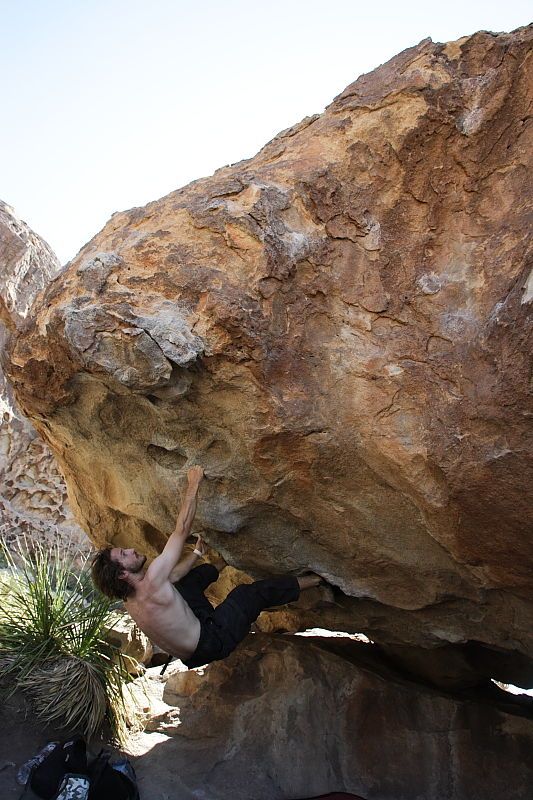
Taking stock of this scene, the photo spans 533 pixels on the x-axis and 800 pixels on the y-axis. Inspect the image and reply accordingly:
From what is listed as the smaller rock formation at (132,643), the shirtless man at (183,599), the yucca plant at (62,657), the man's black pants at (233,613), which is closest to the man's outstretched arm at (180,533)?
the shirtless man at (183,599)

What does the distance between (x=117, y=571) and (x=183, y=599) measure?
36cm

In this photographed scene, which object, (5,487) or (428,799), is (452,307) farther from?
(5,487)

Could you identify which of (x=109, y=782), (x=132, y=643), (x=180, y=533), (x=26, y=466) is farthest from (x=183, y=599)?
(x=26, y=466)

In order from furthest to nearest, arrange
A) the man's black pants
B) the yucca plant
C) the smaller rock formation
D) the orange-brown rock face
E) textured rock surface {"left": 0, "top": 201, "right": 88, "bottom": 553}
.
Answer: textured rock surface {"left": 0, "top": 201, "right": 88, "bottom": 553} → the smaller rock formation → the yucca plant → the man's black pants → the orange-brown rock face

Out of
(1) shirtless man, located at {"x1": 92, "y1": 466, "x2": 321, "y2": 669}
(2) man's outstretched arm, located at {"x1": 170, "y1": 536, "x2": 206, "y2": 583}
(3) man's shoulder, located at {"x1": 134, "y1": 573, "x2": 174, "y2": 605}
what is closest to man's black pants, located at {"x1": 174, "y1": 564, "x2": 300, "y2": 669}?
(1) shirtless man, located at {"x1": 92, "y1": 466, "x2": 321, "y2": 669}

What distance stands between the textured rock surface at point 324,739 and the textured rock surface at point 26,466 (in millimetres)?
4524

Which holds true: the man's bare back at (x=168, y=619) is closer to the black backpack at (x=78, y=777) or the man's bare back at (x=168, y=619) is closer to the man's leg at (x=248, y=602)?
the man's leg at (x=248, y=602)

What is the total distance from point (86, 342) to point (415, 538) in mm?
1743

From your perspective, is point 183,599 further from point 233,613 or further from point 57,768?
point 57,768

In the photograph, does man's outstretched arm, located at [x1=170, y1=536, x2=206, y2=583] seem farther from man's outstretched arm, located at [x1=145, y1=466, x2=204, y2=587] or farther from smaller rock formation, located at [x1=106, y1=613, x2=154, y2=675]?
smaller rock formation, located at [x1=106, y1=613, x2=154, y2=675]

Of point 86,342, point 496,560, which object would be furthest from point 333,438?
point 86,342

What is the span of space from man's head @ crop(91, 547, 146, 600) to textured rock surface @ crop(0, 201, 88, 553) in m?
4.91

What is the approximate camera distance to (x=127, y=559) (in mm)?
3621

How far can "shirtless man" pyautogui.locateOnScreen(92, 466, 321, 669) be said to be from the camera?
336 cm
